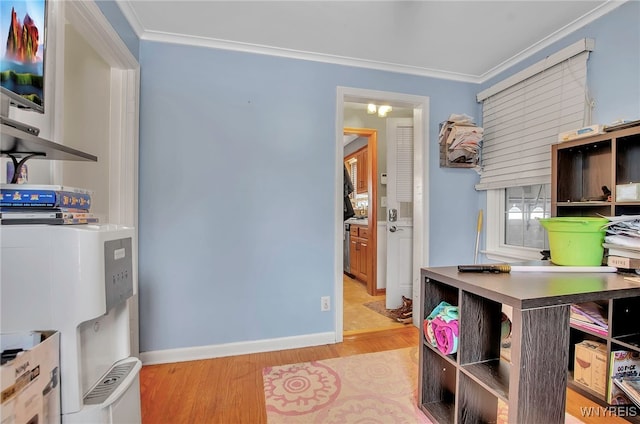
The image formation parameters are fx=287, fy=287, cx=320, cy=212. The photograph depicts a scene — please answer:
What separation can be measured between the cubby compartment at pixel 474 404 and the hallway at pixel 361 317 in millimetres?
1271

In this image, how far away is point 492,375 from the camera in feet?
3.79

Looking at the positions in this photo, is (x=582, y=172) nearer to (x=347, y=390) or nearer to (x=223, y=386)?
(x=347, y=390)

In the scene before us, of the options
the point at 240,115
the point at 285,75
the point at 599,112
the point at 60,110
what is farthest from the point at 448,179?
the point at 60,110

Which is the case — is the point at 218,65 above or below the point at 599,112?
above

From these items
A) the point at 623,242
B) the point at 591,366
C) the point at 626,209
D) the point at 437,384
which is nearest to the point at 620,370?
the point at 591,366

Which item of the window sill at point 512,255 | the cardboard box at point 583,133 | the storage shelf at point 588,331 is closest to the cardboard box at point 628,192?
the cardboard box at point 583,133

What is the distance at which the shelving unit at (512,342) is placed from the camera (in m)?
0.95

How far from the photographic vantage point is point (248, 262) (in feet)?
7.02

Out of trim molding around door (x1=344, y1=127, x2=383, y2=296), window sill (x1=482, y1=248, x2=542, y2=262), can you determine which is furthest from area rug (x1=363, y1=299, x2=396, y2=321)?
window sill (x1=482, y1=248, x2=542, y2=262)

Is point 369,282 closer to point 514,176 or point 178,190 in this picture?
point 514,176

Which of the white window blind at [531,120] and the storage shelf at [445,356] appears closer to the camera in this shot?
the storage shelf at [445,356]

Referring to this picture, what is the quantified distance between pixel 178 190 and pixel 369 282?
2.54m

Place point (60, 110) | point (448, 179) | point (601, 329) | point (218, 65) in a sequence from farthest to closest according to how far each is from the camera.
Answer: point (448, 179) → point (218, 65) → point (601, 329) → point (60, 110)

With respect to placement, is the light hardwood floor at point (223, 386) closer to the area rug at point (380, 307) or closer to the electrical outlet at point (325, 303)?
the electrical outlet at point (325, 303)
